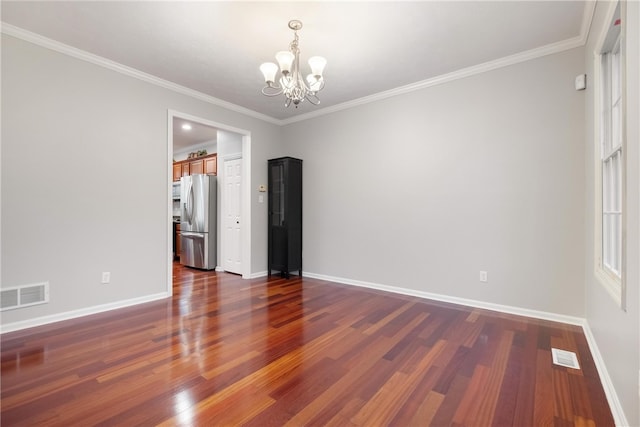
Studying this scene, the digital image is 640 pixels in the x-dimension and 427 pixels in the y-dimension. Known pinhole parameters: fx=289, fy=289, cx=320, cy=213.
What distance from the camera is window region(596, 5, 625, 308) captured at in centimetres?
192

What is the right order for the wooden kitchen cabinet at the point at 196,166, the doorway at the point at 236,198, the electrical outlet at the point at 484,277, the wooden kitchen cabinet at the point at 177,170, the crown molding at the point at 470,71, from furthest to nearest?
the wooden kitchen cabinet at the point at 177,170 < the wooden kitchen cabinet at the point at 196,166 < the doorway at the point at 236,198 < the electrical outlet at the point at 484,277 < the crown molding at the point at 470,71

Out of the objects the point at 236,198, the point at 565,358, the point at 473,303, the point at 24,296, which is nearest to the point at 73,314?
the point at 24,296

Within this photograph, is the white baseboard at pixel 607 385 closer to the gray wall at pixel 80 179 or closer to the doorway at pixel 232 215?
the gray wall at pixel 80 179

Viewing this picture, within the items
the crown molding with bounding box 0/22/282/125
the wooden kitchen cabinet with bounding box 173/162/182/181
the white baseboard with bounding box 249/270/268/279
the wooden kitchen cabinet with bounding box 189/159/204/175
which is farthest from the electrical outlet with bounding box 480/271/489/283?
the wooden kitchen cabinet with bounding box 173/162/182/181

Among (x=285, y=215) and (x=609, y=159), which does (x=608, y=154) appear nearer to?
(x=609, y=159)

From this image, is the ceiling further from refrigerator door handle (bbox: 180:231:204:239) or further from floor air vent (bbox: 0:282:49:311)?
refrigerator door handle (bbox: 180:231:204:239)

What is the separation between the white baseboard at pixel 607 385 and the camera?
1.50 m

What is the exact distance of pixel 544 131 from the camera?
298 centimetres

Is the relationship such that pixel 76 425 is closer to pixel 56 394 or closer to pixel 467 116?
pixel 56 394

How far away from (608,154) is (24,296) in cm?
504

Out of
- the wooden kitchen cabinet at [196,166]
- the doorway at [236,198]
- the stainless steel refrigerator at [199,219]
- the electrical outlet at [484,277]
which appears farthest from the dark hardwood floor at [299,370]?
the wooden kitchen cabinet at [196,166]

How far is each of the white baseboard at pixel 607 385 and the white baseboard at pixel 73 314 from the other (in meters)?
4.20

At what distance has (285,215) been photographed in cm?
490

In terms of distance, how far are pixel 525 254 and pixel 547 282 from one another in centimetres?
33
